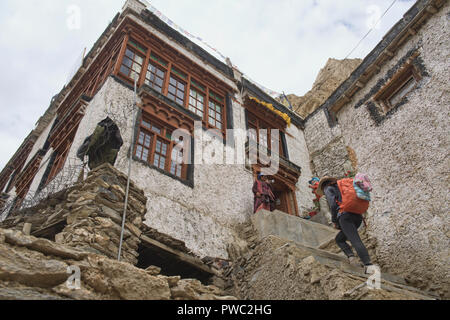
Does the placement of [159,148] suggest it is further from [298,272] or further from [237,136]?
[298,272]

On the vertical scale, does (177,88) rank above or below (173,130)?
above

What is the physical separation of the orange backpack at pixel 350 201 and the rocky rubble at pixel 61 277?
9.03ft

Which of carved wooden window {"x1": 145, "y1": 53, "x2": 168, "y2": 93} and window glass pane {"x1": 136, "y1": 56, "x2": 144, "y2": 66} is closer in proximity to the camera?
carved wooden window {"x1": 145, "y1": 53, "x2": 168, "y2": 93}

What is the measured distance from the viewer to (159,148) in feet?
33.2

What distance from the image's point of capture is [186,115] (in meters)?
11.3

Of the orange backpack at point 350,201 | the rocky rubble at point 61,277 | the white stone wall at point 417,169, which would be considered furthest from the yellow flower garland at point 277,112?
the rocky rubble at point 61,277

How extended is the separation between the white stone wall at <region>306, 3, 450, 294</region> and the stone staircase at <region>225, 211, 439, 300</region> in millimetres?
1085

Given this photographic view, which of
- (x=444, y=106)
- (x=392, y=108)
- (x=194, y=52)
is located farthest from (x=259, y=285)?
(x=194, y=52)

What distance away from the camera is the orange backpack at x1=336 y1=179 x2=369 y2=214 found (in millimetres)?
5090

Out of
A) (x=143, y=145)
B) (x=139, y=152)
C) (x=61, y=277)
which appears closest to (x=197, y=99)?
(x=143, y=145)

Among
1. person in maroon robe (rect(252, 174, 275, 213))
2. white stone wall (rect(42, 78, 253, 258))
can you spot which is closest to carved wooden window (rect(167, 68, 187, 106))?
white stone wall (rect(42, 78, 253, 258))

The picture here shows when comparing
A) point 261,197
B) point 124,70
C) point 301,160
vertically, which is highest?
point 124,70

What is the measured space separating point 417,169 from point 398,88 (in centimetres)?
324

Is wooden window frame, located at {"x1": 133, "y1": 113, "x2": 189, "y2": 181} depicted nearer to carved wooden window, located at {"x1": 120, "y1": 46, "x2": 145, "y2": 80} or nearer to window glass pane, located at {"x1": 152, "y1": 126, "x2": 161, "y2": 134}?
window glass pane, located at {"x1": 152, "y1": 126, "x2": 161, "y2": 134}
